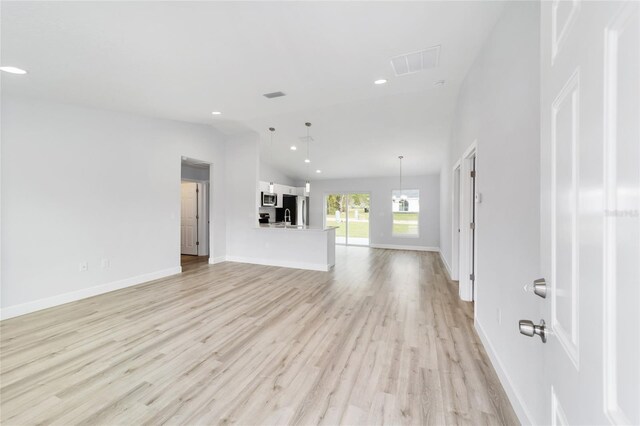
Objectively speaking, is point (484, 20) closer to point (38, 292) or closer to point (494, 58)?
point (494, 58)

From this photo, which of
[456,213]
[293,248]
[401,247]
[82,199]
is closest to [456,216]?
[456,213]

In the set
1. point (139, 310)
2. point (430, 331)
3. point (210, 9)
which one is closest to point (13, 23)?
point (210, 9)

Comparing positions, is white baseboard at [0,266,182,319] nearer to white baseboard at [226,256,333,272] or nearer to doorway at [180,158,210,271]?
white baseboard at [226,256,333,272]

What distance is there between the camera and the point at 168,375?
2.01 m

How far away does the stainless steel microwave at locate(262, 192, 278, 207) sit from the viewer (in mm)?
7430

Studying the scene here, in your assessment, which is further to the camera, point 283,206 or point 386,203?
point 386,203

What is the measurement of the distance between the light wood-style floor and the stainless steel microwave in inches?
151

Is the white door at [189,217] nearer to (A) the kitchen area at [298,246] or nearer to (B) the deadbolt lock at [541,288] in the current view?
(A) the kitchen area at [298,246]

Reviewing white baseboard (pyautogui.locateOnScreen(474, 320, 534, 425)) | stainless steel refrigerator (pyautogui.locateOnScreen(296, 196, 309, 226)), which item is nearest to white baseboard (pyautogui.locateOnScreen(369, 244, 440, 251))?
stainless steel refrigerator (pyautogui.locateOnScreen(296, 196, 309, 226))

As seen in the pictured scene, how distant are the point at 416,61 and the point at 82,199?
4775 millimetres

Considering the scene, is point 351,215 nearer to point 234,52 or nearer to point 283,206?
point 283,206

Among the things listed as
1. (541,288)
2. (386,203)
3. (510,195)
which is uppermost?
(386,203)

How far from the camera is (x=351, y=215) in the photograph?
961cm

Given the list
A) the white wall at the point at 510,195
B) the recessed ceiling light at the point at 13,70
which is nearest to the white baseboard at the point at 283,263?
the white wall at the point at 510,195
